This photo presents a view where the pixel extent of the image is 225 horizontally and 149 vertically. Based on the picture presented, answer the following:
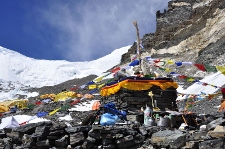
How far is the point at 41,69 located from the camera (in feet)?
276

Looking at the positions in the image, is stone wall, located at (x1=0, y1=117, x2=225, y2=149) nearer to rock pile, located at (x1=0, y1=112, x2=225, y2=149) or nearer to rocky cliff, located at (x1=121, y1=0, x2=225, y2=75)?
rock pile, located at (x1=0, y1=112, x2=225, y2=149)

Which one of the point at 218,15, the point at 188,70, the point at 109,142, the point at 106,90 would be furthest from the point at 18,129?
the point at 218,15

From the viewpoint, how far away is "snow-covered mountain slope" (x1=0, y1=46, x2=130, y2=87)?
248 feet

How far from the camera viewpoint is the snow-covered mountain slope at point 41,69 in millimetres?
75562

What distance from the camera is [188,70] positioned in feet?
136

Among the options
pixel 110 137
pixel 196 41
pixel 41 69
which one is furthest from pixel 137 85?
pixel 41 69

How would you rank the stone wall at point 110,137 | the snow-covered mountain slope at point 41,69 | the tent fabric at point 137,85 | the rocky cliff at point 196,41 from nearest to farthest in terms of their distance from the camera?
the stone wall at point 110,137 < the tent fabric at point 137,85 < the rocky cliff at point 196,41 < the snow-covered mountain slope at point 41,69

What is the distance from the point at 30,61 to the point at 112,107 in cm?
8145

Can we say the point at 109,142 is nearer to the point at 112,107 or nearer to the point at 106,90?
the point at 112,107

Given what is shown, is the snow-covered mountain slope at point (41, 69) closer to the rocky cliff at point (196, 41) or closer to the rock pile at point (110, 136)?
the rocky cliff at point (196, 41)

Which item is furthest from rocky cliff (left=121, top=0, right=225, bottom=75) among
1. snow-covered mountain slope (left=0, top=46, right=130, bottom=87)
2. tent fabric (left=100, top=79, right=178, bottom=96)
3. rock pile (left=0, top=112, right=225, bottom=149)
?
rock pile (left=0, top=112, right=225, bottom=149)

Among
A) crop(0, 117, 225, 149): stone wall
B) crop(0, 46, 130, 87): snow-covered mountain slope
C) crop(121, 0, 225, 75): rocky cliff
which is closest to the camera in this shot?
crop(0, 117, 225, 149): stone wall

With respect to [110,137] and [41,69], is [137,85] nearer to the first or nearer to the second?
[110,137]

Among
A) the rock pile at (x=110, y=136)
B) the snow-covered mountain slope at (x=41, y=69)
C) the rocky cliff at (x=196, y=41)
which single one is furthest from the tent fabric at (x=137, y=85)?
the snow-covered mountain slope at (x=41, y=69)
